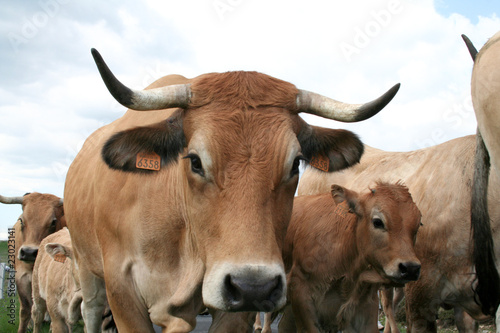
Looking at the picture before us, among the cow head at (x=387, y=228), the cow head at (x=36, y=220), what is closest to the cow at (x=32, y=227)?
the cow head at (x=36, y=220)

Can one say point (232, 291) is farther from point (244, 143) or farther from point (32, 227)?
point (32, 227)

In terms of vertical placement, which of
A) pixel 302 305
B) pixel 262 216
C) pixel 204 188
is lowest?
pixel 302 305

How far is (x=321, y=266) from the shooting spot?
6.18 meters

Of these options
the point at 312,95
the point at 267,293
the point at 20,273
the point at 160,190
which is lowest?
the point at 20,273

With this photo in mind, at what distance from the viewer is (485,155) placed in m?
4.79

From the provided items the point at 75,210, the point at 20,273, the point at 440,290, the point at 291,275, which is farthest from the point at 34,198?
the point at 440,290

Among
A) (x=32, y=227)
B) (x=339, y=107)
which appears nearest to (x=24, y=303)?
(x=32, y=227)

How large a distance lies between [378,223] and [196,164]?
3365 mm

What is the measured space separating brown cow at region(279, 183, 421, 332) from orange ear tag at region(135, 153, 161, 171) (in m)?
2.86

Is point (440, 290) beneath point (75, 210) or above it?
beneath

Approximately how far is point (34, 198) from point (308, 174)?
241 inches

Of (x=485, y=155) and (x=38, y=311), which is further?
(x=38, y=311)

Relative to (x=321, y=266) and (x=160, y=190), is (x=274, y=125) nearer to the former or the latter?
(x=160, y=190)

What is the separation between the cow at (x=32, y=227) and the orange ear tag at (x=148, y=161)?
8143 millimetres
